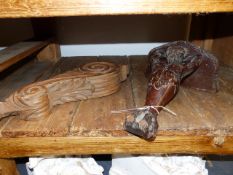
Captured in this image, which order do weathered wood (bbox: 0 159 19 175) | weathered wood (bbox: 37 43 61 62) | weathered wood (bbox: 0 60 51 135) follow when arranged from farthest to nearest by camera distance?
1. weathered wood (bbox: 37 43 61 62)
2. weathered wood (bbox: 0 60 51 135)
3. weathered wood (bbox: 0 159 19 175)

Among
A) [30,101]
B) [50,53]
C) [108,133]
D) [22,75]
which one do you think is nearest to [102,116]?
[108,133]

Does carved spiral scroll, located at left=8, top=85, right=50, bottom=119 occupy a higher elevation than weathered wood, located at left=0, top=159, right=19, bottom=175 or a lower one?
higher

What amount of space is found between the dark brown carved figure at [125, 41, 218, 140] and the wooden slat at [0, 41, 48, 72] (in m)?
0.39

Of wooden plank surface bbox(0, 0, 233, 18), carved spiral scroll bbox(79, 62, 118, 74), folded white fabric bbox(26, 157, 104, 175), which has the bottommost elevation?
folded white fabric bbox(26, 157, 104, 175)

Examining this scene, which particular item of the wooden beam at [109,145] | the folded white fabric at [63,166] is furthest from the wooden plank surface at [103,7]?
the folded white fabric at [63,166]

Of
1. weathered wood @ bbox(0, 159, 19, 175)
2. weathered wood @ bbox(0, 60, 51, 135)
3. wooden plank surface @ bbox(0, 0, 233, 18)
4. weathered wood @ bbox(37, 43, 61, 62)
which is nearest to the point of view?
wooden plank surface @ bbox(0, 0, 233, 18)

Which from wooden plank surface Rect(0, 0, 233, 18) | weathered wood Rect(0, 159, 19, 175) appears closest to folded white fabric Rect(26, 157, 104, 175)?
weathered wood Rect(0, 159, 19, 175)

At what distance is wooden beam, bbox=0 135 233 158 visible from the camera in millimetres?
563

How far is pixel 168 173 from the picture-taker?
0.70m

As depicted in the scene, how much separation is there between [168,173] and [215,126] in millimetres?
236

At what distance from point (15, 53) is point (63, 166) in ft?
1.29

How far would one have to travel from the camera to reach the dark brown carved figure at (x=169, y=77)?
0.51 meters

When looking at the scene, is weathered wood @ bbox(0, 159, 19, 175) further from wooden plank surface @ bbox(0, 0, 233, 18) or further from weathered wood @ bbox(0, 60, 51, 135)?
wooden plank surface @ bbox(0, 0, 233, 18)

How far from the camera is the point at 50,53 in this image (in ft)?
3.52
